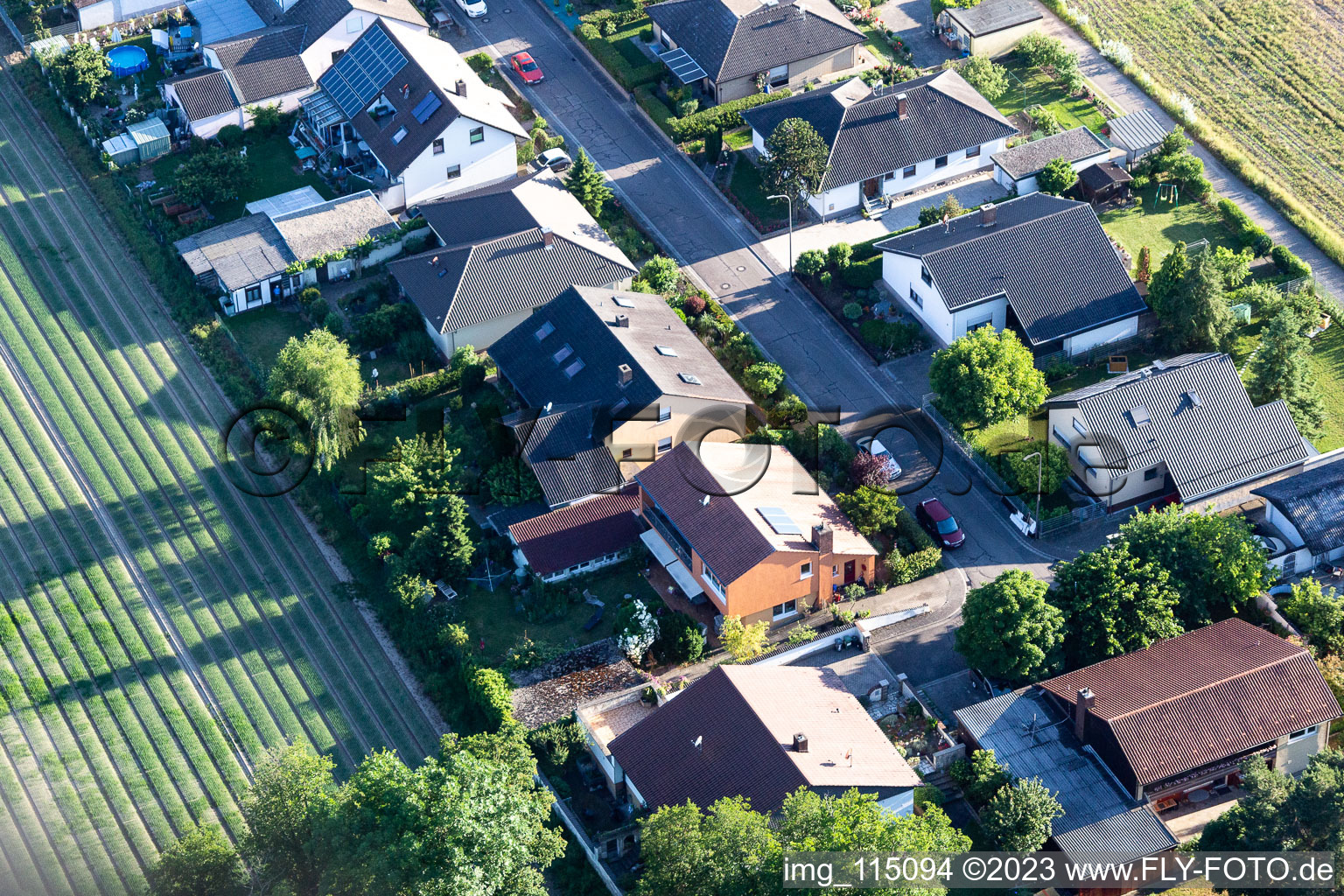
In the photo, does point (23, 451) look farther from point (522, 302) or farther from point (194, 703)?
point (522, 302)

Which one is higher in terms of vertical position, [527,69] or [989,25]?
[527,69]

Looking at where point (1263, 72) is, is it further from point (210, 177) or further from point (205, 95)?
point (205, 95)

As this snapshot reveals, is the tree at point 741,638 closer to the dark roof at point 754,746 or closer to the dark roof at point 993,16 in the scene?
the dark roof at point 754,746

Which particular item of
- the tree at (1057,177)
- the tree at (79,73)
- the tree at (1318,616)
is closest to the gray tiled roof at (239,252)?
the tree at (79,73)

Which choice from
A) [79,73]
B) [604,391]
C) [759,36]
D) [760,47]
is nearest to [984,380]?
[604,391]

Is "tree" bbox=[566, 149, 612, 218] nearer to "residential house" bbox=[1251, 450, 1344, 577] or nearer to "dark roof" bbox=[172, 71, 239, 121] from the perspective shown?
"dark roof" bbox=[172, 71, 239, 121]

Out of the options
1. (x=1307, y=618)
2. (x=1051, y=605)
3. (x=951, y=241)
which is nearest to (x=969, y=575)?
(x=1051, y=605)
